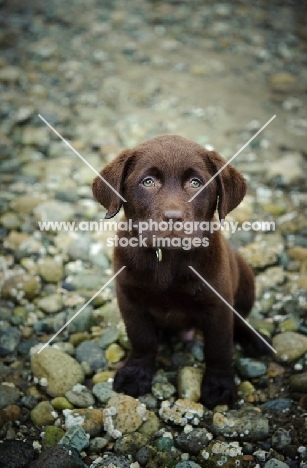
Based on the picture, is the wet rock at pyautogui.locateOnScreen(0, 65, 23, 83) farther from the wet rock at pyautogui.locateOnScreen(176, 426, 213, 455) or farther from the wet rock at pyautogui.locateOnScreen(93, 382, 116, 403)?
the wet rock at pyautogui.locateOnScreen(176, 426, 213, 455)

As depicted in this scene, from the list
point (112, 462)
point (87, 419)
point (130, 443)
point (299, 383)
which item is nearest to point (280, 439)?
point (299, 383)

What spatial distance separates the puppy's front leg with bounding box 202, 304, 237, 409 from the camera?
12.3 ft

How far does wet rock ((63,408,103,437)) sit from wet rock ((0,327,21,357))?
818 millimetres

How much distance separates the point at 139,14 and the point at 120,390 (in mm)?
8981

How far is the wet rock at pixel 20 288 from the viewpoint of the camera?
487 centimetres

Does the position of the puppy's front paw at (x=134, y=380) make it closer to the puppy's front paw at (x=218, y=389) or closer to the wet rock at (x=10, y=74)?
the puppy's front paw at (x=218, y=389)

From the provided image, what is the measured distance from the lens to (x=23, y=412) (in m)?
3.82

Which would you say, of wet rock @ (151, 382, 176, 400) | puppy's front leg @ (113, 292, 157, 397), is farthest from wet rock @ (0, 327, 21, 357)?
wet rock @ (151, 382, 176, 400)

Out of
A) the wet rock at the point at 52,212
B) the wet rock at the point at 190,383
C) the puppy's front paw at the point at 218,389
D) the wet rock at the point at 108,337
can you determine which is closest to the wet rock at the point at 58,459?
the wet rock at the point at 190,383

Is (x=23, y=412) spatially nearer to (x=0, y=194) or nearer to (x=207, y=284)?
(x=207, y=284)

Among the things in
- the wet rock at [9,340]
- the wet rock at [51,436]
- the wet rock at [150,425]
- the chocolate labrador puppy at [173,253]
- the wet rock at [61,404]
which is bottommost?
the wet rock at [9,340]

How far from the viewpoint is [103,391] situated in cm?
399

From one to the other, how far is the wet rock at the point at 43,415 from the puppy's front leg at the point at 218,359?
100 cm

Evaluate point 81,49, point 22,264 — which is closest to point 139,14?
point 81,49
